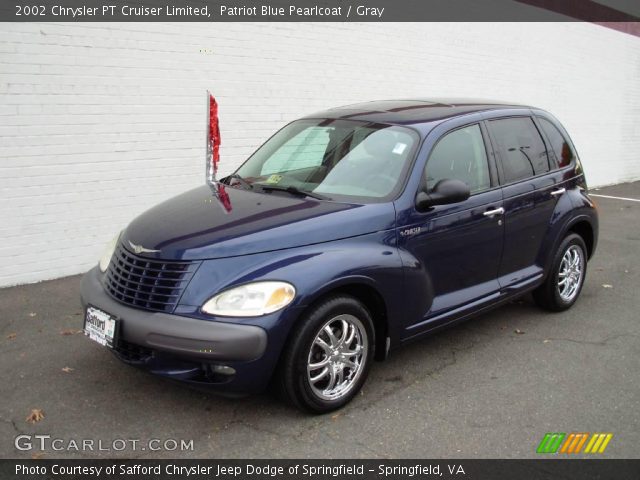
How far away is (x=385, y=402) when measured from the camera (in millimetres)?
3980

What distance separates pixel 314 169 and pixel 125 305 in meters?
1.61

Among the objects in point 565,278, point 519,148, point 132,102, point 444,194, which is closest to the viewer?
point 444,194

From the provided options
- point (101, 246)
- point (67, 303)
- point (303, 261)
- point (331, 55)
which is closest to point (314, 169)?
point (303, 261)

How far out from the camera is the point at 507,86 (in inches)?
482

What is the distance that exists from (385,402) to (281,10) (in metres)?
5.51

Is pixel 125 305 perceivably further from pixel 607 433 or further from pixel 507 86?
pixel 507 86

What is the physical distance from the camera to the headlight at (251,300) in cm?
339

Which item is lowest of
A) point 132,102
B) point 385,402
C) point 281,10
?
point 385,402

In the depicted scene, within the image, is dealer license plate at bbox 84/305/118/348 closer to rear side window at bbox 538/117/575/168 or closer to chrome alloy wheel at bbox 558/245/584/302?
chrome alloy wheel at bbox 558/245/584/302

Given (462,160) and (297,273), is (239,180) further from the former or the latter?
(462,160)

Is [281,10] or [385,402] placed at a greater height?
[281,10]

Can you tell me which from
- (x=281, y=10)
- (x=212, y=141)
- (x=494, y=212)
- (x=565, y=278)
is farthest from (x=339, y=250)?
(x=281, y=10)

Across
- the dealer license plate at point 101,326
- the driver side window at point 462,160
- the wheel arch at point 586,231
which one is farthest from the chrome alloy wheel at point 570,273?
the dealer license plate at point 101,326

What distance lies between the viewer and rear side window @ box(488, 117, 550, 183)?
4.96m
